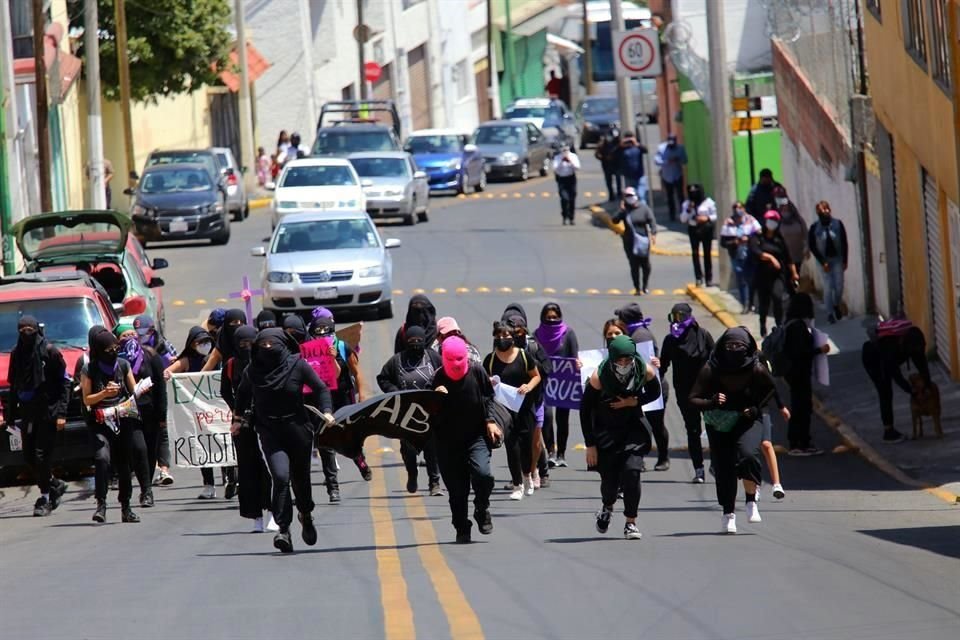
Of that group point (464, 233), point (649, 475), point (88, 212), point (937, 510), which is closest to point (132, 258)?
point (88, 212)

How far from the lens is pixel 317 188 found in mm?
39469

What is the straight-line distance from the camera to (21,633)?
35.1 feet

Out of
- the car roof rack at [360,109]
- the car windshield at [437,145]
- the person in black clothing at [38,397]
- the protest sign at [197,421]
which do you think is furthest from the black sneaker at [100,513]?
the car windshield at [437,145]

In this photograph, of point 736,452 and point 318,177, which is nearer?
point 736,452

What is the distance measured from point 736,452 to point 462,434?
2.08 metres

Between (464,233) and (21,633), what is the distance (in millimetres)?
30950

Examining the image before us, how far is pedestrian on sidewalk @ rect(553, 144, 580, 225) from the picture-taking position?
41000 millimetres

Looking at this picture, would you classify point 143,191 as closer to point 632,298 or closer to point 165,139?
point 632,298

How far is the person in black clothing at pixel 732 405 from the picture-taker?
46.7 feet

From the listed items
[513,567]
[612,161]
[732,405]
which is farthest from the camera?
[612,161]

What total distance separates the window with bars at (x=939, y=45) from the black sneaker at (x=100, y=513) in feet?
33.5

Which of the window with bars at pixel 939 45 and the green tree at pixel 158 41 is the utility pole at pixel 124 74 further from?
the window with bars at pixel 939 45

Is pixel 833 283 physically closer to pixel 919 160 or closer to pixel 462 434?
pixel 919 160

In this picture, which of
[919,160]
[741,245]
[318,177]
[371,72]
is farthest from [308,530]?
[371,72]
